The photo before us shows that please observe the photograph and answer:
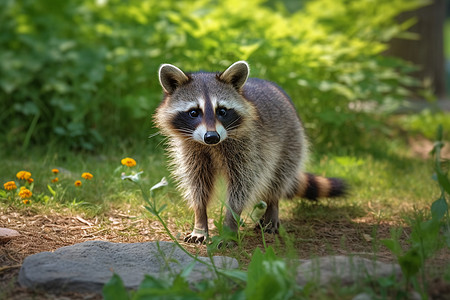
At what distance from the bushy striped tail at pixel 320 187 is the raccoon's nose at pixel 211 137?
110cm

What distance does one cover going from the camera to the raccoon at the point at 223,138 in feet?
10.6

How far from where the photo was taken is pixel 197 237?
10.8ft

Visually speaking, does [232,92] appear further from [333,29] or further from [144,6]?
[333,29]

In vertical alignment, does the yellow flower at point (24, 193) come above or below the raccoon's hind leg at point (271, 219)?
above

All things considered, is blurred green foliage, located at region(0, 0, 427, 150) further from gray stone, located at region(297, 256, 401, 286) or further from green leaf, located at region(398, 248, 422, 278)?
green leaf, located at region(398, 248, 422, 278)

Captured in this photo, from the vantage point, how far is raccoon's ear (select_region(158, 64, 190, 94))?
3.28 meters

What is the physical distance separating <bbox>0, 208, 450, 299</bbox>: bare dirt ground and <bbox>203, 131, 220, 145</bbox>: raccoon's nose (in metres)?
0.59

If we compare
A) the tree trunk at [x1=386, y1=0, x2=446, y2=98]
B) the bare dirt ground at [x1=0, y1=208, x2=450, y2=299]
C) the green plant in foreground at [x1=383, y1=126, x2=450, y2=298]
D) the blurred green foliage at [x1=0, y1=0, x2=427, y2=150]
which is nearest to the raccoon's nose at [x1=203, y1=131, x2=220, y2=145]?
the bare dirt ground at [x1=0, y1=208, x2=450, y2=299]

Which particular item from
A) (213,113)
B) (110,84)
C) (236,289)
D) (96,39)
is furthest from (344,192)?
(96,39)

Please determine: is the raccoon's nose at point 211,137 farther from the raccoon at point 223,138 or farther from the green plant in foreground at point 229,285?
the green plant in foreground at point 229,285

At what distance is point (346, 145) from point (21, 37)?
12.0 ft

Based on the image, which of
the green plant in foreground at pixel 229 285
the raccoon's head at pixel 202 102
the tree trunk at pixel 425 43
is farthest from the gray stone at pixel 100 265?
the tree trunk at pixel 425 43

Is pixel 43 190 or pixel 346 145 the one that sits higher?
pixel 43 190

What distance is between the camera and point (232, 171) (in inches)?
134
